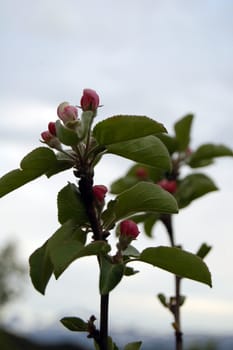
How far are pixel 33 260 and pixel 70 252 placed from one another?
0.14m

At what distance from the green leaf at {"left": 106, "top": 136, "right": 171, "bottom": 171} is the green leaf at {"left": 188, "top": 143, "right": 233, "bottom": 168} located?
3.66 feet

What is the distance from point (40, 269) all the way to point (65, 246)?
13cm

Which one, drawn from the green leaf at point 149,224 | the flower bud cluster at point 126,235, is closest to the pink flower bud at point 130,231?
the flower bud cluster at point 126,235

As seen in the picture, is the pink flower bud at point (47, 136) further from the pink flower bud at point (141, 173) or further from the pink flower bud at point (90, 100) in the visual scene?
the pink flower bud at point (141, 173)

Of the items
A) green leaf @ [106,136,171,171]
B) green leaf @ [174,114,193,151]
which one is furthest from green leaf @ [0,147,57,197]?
green leaf @ [174,114,193,151]

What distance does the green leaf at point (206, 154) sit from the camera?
2199 mm

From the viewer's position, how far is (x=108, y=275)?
37.3 inches

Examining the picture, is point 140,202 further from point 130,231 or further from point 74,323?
point 74,323

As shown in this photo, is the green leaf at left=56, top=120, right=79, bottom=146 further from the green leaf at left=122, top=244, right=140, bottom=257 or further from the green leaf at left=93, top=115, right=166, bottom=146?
the green leaf at left=122, top=244, right=140, bottom=257

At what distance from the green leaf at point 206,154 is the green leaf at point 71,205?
1.26 metres

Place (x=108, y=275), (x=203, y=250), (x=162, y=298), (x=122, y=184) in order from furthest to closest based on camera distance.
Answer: (x=122, y=184) < (x=162, y=298) < (x=203, y=250) < (x=108, y=275)

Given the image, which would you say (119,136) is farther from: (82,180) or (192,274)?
(192,274)

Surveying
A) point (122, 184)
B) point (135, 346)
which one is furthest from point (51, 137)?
point (122, 184)

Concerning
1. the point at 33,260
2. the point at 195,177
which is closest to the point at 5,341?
the point at 195,177
